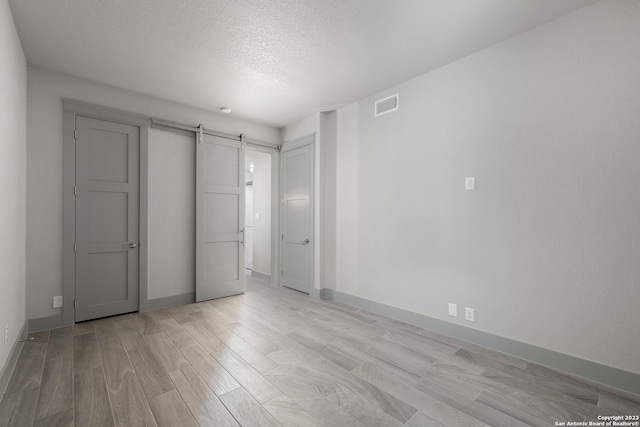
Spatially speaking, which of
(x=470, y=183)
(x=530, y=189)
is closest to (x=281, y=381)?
(x=470, y=183)

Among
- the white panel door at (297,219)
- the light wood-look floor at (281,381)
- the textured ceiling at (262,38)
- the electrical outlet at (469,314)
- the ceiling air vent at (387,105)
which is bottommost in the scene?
the light wood-look floor at (281,381)

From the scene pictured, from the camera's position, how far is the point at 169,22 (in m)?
2.44

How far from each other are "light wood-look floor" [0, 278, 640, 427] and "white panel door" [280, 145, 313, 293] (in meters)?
1.55

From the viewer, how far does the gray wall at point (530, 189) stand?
213cm

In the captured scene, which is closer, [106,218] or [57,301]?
[57,301]

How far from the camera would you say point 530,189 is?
8.30 ft

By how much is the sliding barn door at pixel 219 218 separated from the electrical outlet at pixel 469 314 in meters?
3.36

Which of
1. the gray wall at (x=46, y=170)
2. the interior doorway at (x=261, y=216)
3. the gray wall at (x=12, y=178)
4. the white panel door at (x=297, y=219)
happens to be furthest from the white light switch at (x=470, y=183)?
the gray wall at (x=46, y=170)

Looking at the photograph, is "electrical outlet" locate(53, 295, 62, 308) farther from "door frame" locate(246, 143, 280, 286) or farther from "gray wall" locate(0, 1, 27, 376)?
"door frame" locate(246, 143, 280, 286)

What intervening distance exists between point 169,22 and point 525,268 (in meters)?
3.82

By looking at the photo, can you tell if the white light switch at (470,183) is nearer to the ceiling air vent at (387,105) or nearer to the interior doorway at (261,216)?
the ceiling air vent at (387,105)

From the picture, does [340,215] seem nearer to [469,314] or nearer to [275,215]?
[275,215]

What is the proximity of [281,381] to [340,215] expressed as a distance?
2.58 meters

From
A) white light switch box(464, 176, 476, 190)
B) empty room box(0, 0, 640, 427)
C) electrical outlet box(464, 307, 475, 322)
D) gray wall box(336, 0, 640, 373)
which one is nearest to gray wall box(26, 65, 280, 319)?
empty room box(0, 0, 640, 427)
